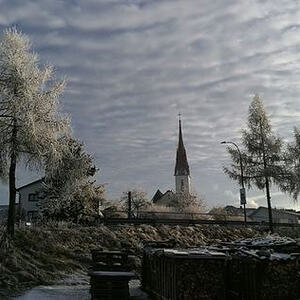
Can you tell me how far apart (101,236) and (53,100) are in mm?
9745

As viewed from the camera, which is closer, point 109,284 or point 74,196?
point 109,284

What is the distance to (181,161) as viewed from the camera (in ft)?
422

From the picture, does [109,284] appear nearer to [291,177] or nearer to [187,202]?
[291,177]

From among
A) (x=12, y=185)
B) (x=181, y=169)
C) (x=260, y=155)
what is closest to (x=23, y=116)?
(x=12, y=185)

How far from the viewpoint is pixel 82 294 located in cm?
1797

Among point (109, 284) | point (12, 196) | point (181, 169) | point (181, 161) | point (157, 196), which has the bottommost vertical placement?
point (109, 284)

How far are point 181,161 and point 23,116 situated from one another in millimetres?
104844

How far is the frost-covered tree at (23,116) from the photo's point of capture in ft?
81.5

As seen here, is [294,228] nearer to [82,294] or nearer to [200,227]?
[200,227]

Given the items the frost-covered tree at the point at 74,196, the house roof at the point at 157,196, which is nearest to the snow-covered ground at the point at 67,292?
the frost-covered tree at the point at 74,196

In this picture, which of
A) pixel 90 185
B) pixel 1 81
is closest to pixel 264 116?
pixel 90 185

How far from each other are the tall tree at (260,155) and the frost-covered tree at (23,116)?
1805 centimetres

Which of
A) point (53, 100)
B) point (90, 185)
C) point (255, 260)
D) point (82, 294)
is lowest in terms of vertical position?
point (82, 294)

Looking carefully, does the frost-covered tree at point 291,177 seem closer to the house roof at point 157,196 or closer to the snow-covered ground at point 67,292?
the snow-covered ground at point 67,292
